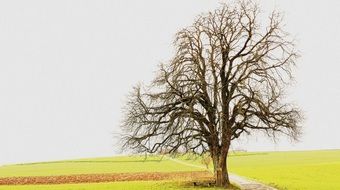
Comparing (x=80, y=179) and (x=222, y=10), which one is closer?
→ (x=222, y=10)

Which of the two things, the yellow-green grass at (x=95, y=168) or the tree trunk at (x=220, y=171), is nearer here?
the tree trunk at (x=220, y=171)

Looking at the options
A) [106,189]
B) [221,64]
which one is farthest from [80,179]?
[221,64]

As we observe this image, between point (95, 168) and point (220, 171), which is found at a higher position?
point (95, 168)

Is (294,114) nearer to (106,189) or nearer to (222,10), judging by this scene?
(222,10)

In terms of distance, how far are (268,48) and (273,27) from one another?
5.99 ft

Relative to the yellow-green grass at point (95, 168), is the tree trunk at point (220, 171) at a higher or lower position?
lower

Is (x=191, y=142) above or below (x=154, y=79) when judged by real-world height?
below

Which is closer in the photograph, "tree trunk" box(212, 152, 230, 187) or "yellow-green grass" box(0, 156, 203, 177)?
"tree trunk" box(212, 152, 230, 187)

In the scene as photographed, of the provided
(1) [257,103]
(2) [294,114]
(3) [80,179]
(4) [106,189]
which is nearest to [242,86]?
(1) [257,103]

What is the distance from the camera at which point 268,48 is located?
46.0m

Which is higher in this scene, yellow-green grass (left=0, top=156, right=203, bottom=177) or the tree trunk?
yellow-green grass (left=0, top=156, right=203, bottom=177)

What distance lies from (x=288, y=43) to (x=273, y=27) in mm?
1808

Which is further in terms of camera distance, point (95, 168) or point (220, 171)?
point (95, 168)

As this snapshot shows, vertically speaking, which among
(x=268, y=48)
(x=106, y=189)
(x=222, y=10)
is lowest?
(x=106, y=189)
